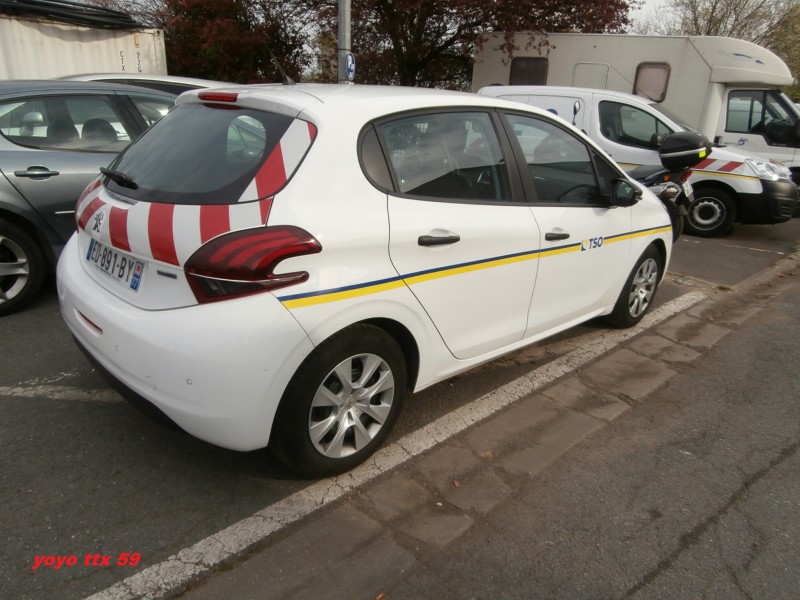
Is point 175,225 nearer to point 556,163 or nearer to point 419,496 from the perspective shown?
point 419,496

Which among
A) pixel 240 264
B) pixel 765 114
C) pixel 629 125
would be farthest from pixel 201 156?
pixel 765 114

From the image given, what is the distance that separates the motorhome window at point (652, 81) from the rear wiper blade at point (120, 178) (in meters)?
8.90

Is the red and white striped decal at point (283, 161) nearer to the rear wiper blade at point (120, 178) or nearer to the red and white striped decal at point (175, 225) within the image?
the red and white striped decal at point (175, 225)

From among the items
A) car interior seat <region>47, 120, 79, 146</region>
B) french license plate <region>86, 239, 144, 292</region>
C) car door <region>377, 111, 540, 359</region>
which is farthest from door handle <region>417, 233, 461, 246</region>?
car interior seat <region>47, 120, 79, 146</region>

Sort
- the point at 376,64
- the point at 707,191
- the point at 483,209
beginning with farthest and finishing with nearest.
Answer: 1. the point at 376,64
2. the point at 707,191
3. the point at 483,209

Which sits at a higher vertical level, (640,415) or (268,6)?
(268,6)

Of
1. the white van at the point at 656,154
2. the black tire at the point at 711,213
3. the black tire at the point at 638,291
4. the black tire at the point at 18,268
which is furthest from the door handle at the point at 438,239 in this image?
the black tire at the point at 711,213

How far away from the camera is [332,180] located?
233 cm

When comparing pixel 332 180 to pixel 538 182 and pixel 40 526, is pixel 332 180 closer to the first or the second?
pixel 538 182

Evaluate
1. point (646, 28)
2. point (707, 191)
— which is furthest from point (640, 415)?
point (646, 28)

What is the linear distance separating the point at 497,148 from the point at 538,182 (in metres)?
0.35

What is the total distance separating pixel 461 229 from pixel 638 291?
2302mm

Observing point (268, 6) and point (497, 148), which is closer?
point (497, 148)

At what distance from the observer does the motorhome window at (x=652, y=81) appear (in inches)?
365
